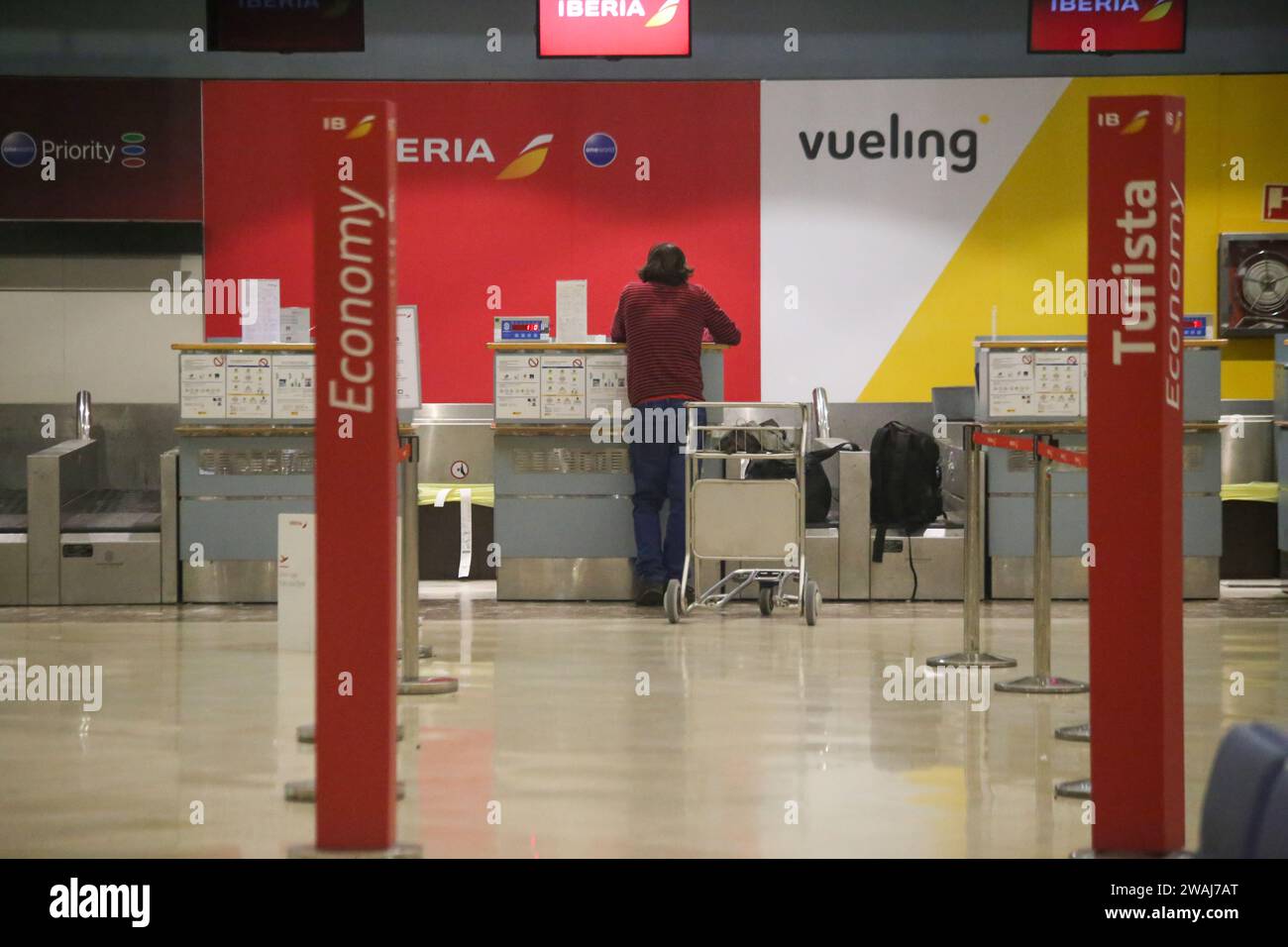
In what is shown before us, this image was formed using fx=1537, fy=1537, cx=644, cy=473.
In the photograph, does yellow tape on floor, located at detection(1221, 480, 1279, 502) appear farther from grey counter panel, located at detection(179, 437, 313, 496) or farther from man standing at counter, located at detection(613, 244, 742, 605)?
grey counter panel, located at detection(179, 437, 313, 496)

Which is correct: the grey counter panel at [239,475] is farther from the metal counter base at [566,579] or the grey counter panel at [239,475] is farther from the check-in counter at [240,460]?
→ the metal counter base at [566,579]

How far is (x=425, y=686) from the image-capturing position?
5.62 metres

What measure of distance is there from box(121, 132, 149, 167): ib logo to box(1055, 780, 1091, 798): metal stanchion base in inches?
315

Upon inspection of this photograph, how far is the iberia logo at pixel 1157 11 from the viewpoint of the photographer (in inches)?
327

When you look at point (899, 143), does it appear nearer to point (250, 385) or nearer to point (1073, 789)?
point (250, 385)

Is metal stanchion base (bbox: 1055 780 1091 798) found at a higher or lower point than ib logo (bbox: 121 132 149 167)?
lower

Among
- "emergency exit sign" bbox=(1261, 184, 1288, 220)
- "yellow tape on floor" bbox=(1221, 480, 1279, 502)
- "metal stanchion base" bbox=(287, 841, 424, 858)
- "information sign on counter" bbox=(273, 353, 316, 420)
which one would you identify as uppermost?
"emergency exit sign" bbox=(1261, 184, 1288, 220)

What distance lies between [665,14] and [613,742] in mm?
4872

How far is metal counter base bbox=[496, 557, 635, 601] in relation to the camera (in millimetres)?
8562

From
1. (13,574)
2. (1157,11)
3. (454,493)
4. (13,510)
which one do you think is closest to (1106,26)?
(1157,11)

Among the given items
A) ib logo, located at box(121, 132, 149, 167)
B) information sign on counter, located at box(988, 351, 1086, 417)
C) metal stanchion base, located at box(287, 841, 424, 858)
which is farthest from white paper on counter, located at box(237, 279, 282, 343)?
metal stanchion base, located at box(287, 841, 424, 858)

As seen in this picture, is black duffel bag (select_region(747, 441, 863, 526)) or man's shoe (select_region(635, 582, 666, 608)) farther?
black duffel bag (select_region(747, 441, 863, 526))

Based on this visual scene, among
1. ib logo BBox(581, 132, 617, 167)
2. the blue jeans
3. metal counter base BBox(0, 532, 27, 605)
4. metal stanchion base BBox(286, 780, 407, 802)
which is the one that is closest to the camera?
metal stanchion base BBox(286, 780, 407, 802)
